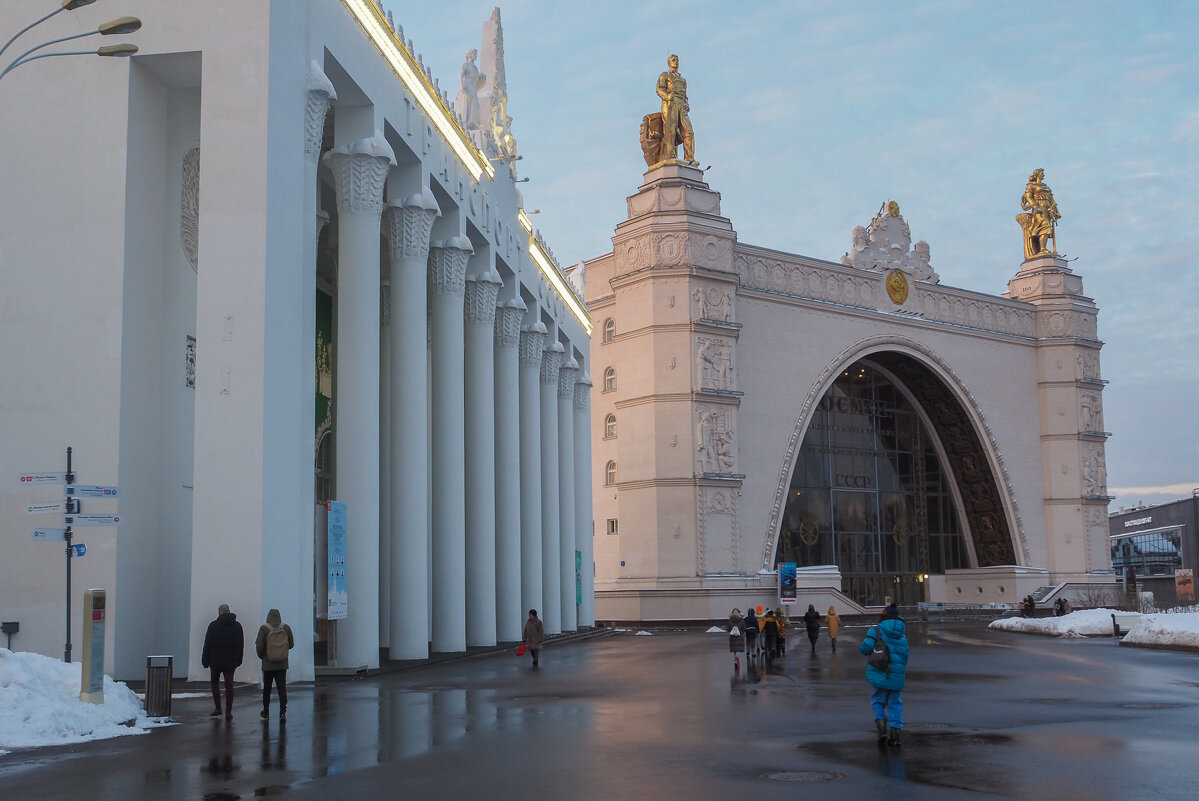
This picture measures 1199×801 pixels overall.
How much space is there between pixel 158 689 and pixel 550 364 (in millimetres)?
30210

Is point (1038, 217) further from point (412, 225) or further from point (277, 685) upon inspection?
point (277, 685)

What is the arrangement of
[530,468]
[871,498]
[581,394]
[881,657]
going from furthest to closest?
[871,498] → [581,394] → [530,468] → [881,657]

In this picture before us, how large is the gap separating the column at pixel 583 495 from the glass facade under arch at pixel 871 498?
14.7 meters

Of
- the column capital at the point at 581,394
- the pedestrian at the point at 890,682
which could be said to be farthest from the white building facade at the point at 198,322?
the column capital at the point at 581,394

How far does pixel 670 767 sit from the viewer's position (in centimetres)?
1051

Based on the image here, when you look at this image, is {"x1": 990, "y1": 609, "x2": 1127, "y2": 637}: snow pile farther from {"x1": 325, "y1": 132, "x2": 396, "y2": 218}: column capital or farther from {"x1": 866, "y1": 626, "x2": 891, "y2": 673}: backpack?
{"x1": 866, "y1": 626, "x2": 891, "y2": 673}: backpack

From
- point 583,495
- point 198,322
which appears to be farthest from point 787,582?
point 198,322

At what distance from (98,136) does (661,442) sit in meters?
35.5

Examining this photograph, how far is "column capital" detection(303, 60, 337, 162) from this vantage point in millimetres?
20938

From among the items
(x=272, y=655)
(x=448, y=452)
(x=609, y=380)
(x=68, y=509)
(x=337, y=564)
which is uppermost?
(x=609, y=380)

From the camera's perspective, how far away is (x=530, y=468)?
3959 cm

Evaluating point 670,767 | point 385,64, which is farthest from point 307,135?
point 670,767

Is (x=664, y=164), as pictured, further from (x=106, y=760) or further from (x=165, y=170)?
(x=106, y=760)

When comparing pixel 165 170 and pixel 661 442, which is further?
pixel 661 442
